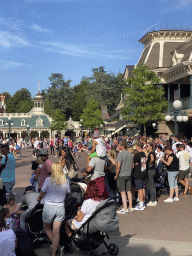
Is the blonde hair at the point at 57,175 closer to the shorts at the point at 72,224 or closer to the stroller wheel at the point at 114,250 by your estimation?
the shorts at the point at 72,224

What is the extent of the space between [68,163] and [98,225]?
2860mm

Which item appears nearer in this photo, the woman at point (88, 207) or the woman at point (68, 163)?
the woman at point (88, 207)

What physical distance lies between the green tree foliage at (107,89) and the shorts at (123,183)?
65.0 metres

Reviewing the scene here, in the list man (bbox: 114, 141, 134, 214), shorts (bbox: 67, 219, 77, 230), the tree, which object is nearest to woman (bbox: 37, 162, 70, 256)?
shorts (bbox: 67, 219, 77, 230)

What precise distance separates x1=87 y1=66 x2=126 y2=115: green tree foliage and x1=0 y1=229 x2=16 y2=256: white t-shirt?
69264 mm

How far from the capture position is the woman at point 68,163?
302 inches

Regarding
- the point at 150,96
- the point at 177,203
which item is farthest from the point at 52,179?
the point at 150,96

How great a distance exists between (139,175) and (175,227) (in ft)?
6.27

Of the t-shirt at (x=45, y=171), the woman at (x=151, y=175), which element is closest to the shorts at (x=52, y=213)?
the t-shirt at (x=45, y=171)

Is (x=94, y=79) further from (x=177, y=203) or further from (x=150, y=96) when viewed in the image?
(x=177, y=203)

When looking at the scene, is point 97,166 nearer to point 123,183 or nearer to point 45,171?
point 123,183

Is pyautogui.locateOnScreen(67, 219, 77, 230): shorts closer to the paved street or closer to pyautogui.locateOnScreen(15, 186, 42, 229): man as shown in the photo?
the paved street

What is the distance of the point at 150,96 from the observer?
92.2 ft

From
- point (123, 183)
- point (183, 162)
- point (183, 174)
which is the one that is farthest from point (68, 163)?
point (183, 174)
